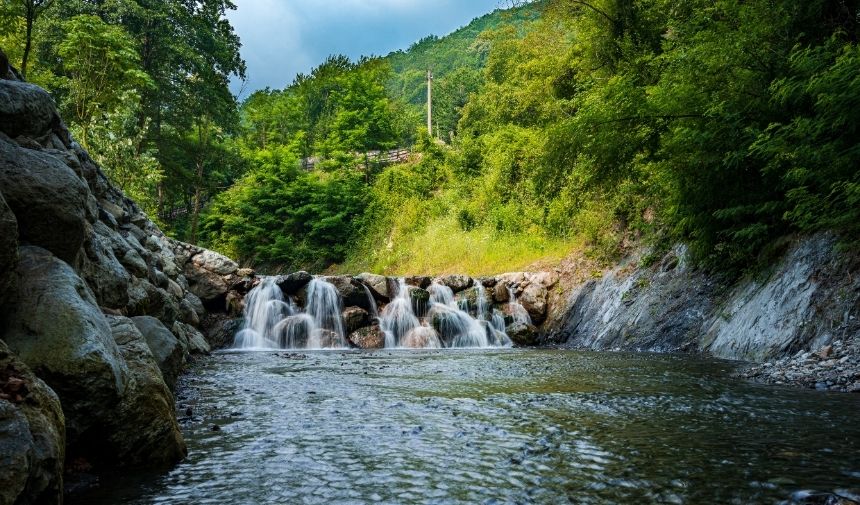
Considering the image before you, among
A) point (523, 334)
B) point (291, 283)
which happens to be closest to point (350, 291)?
point (291, 283)

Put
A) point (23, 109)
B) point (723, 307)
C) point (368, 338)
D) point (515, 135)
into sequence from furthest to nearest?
point (515, 135) < point (368, 338) < point (723, 307) < point (23, 109)

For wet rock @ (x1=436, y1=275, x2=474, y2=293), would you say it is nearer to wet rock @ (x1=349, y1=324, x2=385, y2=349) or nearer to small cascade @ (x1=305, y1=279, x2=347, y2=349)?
wet rock @ (x1=349, y1=324, x2=385, y2=349)

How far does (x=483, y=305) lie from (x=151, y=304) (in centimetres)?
1254

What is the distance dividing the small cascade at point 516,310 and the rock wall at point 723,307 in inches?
49.4

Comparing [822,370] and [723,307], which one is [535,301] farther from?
[822,370]

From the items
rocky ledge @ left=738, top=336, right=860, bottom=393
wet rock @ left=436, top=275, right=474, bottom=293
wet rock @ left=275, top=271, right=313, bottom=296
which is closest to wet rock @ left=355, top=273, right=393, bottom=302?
wet rock @ left=275, top=271, right=313, bottom=296

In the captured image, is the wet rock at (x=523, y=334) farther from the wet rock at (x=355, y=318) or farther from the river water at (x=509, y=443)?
the river water at (x=509, y=443)

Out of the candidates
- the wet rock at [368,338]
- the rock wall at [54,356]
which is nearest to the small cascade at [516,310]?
the wet rock at [368,338]

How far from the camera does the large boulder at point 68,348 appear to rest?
3326 millimetres

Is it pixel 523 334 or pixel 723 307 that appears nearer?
pixel 723 307

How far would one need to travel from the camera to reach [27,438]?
243cm

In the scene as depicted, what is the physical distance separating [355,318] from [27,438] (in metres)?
16.2

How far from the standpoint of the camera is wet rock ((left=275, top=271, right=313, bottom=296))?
19406 millimetres

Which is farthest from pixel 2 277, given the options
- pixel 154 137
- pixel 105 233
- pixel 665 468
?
pixel 154 137
